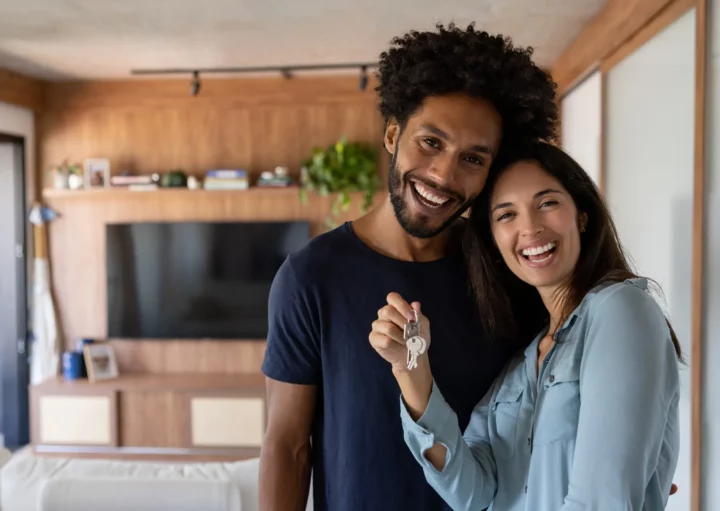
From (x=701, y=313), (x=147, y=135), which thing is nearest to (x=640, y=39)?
(x=701, y=313)

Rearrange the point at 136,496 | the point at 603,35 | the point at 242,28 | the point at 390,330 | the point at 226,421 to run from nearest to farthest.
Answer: the point at 390,330 < the point at 136,496 < the point at 603,35 < the point at 242,28 < the point at 226,421

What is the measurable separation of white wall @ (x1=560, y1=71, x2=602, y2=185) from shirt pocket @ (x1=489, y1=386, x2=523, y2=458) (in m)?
1.95

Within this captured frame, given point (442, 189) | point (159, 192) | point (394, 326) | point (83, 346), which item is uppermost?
point (159, 192)

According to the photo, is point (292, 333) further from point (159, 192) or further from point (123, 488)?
point (159, 192)

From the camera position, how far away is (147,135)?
4.44m

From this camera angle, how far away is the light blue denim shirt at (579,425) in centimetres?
85

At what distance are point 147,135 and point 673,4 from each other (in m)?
3.57

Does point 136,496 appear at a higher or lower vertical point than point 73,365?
higher

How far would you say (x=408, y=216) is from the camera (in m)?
1.14

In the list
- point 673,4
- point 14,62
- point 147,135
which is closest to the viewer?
point 673,4

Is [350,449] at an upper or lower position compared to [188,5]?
lower

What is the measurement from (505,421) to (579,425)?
210mm

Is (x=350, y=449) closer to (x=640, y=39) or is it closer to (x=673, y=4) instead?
(x=673, y=4)

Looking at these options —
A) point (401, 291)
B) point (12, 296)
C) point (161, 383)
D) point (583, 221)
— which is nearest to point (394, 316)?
point (401, 291)
